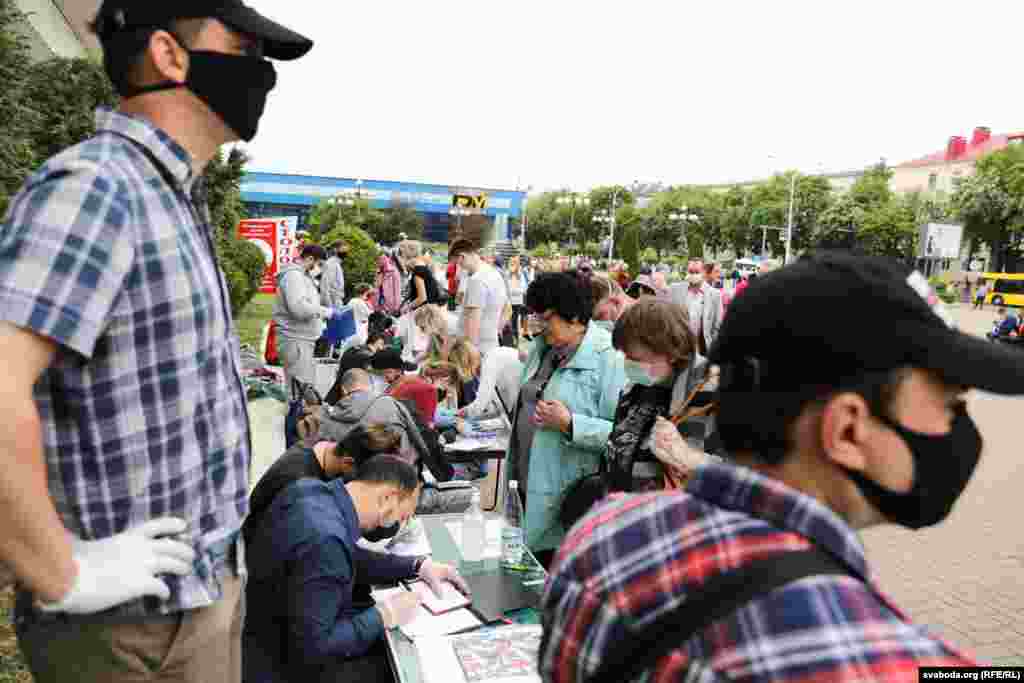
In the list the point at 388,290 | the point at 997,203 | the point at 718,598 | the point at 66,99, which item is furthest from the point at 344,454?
the point at 997,203

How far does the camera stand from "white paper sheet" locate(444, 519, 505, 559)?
3.45 m

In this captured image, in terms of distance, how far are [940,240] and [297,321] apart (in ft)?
182

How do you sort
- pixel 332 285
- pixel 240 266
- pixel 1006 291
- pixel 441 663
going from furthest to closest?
pixel 1006 291 < pixel 240 266 < pixel 332 285 < pixel 441 663

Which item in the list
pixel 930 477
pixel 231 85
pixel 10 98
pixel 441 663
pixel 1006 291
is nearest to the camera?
pixel 930 477

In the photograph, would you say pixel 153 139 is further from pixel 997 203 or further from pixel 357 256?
pixel 997 203

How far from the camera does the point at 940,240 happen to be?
52000 millimetres

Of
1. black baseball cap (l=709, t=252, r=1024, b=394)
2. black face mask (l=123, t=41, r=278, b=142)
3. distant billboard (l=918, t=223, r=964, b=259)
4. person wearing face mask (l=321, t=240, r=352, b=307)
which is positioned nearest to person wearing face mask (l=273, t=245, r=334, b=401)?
person wearing face mask (l=321, t=240, r=352, b=307)

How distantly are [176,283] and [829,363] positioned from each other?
1.02 meters

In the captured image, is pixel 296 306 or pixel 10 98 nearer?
pixel 10 98

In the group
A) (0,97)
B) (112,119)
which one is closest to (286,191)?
(0,97)

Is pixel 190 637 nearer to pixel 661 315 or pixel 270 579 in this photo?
pixel 270 579

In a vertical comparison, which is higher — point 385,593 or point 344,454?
point 344,454

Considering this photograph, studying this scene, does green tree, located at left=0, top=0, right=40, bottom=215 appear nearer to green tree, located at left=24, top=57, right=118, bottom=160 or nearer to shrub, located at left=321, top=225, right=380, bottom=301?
green tree, located at left=24, top=57, right=118, bottom=160

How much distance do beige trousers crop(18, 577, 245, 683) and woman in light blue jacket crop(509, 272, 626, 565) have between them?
2316 millimetres
